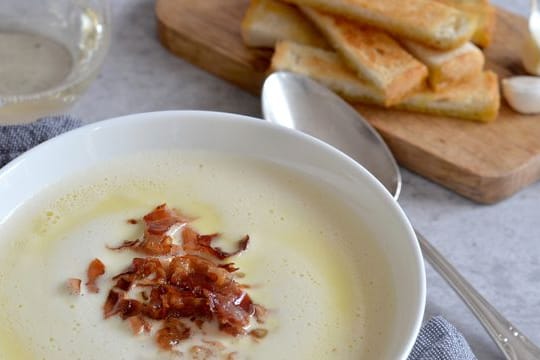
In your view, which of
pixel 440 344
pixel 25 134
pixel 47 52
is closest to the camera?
pixel 440 344

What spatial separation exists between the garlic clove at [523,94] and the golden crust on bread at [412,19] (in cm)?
15

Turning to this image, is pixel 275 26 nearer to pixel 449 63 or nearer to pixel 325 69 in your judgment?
→ pixel 325 69

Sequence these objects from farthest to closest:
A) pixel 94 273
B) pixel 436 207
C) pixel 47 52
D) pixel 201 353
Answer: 1. pixel 47 52
2. pixel 436 207
3. pixel 94 273
4. pixel 201 353

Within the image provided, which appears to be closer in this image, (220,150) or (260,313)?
(260,313)

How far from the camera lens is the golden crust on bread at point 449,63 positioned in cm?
206

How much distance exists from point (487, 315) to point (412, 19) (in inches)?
30.8

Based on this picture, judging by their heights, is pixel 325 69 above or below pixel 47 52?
above

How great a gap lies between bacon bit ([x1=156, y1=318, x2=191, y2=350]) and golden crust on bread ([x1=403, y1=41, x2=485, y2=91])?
1.01 m

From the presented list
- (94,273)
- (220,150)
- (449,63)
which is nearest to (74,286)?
(94,273)

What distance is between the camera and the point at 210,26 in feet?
7.47

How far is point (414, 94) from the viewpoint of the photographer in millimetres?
2049

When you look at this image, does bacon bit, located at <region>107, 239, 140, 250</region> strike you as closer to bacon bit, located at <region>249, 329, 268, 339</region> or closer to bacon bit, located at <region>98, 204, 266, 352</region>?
bacon bit, located at <region>98, 204, 266, 352</region>

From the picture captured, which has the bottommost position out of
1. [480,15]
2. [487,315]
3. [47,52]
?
[47,52]

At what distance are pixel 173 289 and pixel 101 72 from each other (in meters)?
1.05
